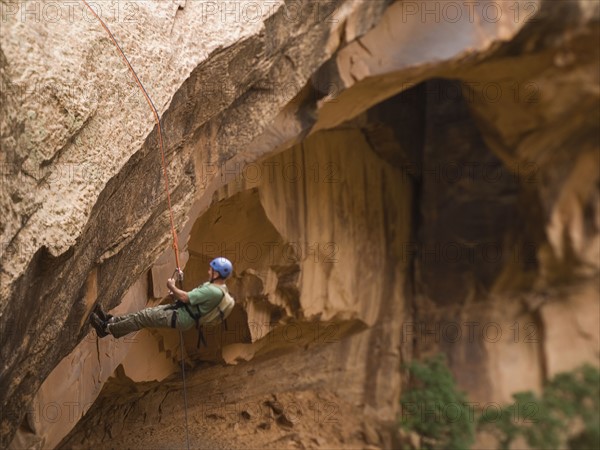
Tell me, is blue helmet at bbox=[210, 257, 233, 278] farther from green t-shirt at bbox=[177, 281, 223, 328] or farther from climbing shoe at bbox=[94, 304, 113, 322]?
climbing shoe at bbox=[94, 304, 113, 322]

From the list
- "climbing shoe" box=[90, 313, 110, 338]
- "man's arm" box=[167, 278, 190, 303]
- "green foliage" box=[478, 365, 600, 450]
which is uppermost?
"man's arm" box=[167, 278, 190, 303]

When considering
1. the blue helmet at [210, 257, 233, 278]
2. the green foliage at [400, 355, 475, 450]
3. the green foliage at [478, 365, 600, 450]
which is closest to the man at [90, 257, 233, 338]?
the blue helmet at [210, 257, 233, 278]

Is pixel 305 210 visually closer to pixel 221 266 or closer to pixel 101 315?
pixel 221 266

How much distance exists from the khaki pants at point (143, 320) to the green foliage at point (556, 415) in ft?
19.0

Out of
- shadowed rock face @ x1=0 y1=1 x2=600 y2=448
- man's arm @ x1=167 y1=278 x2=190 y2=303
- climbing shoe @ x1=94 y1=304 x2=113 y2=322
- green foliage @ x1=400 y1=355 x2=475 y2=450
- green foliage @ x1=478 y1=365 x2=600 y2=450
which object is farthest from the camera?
green foliage @ x1=478 y1=365 x2=600 y2=450

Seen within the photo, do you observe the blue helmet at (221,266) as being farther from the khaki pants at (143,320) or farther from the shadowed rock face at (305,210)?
the shadowed rock face at (305,210)

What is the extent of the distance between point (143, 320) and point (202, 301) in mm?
365

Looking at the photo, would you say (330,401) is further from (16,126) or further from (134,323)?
(16,126)

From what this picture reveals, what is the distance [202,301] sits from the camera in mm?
4152

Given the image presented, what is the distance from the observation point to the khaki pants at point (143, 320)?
165 inches

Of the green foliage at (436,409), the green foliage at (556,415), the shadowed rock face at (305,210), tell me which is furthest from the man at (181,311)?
the green foliage at (556,415)

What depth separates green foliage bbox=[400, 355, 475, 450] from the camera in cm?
847

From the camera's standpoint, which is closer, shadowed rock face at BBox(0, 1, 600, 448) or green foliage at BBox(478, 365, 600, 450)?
shadowed rock face at BBox(0, 1, 600, 448)

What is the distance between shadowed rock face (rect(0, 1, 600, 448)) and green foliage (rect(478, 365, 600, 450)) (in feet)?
0.94
